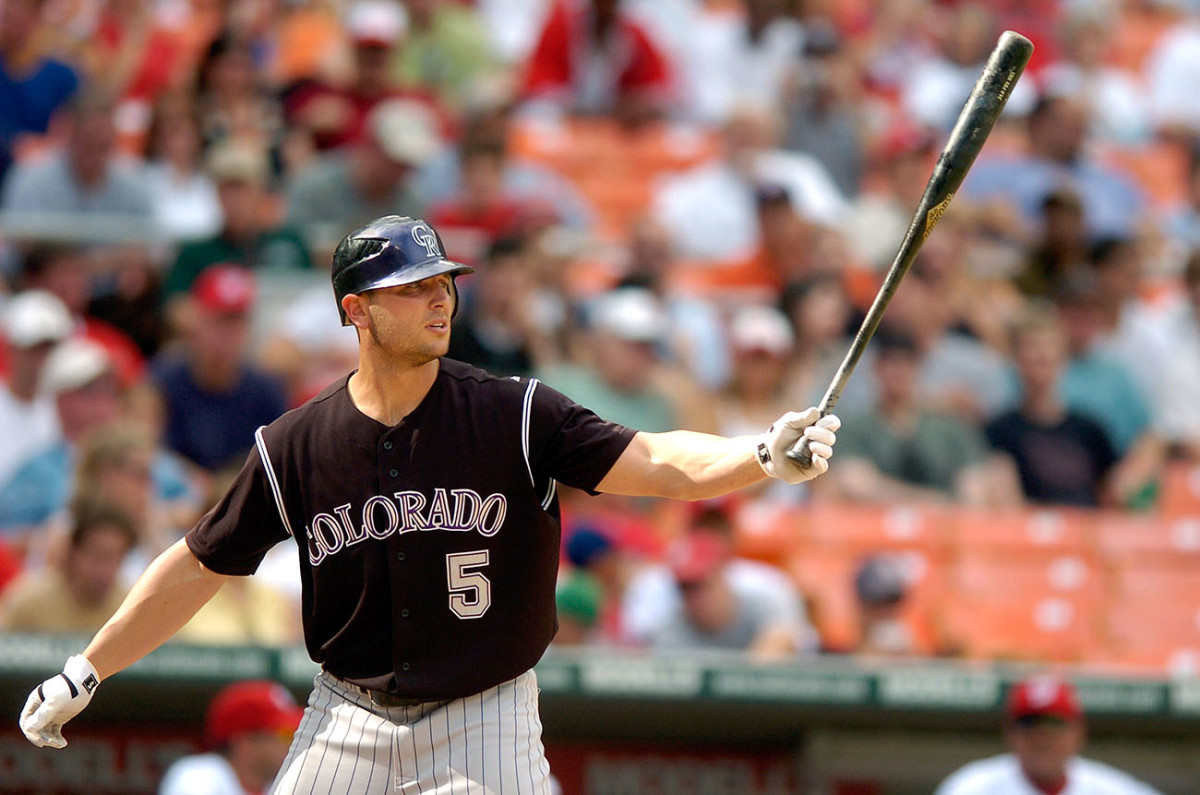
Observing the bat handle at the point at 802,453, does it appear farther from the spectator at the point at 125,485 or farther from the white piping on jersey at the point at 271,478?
the spectator at the point at 125,485

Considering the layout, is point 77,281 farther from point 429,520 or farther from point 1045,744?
point 429,520

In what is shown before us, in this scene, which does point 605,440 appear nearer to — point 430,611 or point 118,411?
point 430,611

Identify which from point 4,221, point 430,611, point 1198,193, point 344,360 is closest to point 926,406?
point 344,360

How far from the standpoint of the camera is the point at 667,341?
28.5 ft

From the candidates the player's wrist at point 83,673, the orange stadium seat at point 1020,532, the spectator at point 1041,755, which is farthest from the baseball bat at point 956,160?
the orange stadium seat at point 1020,532

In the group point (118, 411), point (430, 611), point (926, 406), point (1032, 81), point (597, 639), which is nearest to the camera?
point (430, 611)

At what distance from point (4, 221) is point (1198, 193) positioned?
672cm

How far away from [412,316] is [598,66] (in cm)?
716

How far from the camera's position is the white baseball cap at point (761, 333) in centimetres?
830

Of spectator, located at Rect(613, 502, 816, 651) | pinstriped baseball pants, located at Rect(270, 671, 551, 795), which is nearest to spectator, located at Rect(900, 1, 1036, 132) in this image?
spectator, located at Rect(613, 502, 816, 651)

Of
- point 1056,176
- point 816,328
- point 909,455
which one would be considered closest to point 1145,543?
point 909,455

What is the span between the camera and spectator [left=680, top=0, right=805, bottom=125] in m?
11.4

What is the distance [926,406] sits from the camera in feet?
27.7

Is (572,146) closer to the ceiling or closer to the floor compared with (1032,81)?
closer to the floor
